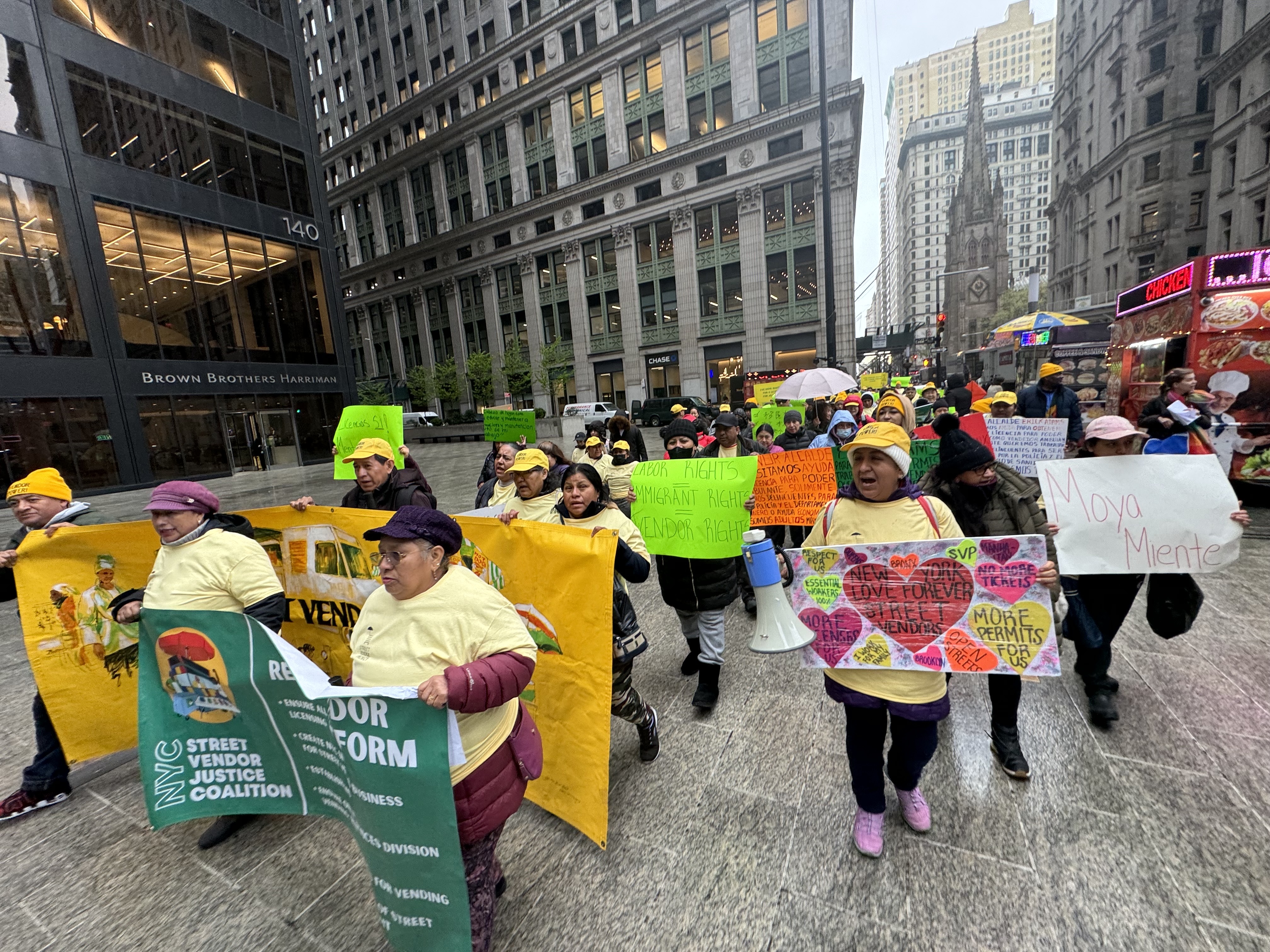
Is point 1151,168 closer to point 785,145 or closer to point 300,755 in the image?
point 785,145

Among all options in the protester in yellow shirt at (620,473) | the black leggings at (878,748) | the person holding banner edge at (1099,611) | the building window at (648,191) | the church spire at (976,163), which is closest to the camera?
the black leggings at (878,748)

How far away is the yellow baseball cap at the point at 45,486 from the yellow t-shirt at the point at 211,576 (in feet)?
3.62

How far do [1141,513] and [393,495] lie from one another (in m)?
4.71

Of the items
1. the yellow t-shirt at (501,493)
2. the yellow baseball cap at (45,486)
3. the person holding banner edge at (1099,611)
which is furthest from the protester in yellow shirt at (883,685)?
the yellow baseball cap at (45,486)

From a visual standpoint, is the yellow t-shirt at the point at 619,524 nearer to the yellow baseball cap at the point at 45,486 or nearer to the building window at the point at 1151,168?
the yellow baseball cap at the point at 45,486

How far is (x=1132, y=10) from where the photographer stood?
35.8 metres

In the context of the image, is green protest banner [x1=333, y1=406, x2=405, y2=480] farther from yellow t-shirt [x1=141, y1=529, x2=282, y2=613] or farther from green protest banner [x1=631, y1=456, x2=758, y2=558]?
green protest banner [x1=631, y1=456, x2=758, y2=558]

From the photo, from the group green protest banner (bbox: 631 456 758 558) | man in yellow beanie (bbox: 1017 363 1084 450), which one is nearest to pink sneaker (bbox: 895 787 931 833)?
green protest banner (bbox: 631 456 758 558)

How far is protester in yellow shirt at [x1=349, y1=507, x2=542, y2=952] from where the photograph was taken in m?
1.73

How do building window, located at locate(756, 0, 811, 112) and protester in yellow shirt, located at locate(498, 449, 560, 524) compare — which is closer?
protester in yellow shirt, located at locate(498, 449, 560, 524)

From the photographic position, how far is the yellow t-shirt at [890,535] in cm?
227

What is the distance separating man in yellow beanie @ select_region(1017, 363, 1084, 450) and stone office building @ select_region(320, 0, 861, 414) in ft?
80.3

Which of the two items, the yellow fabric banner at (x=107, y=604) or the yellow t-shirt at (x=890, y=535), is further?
the yellow fabric banner at (x=107, y=604)

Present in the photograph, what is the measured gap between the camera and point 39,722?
3057mm
